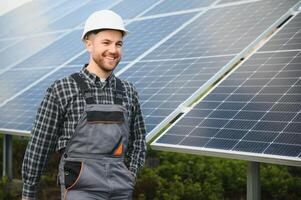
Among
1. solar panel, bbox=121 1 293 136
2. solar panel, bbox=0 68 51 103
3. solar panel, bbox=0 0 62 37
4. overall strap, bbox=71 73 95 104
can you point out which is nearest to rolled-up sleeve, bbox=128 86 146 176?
overall strap, bbox=71 73 95 104

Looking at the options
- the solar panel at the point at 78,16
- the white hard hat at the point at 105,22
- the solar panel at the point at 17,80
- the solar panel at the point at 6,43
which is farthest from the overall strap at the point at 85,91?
the solar panel at the point at 6,43

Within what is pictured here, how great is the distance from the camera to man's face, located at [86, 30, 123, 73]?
11.9 ft

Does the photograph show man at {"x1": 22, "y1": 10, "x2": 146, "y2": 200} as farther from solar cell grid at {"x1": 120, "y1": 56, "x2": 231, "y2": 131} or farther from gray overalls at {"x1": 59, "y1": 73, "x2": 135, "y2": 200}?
solar cell grid at {"x1": 120, "y1": 56, "x2": 231, "y2": 131}

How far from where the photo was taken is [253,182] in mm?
6258

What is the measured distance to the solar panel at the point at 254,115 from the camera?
5.56 meters

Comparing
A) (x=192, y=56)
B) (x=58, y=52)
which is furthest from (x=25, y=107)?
(x=192, y=56)

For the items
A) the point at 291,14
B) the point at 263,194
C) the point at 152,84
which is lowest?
the point at 263,194

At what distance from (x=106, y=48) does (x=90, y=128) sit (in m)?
0.56

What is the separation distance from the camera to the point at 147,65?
28.8ft

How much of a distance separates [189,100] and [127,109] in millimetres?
3221

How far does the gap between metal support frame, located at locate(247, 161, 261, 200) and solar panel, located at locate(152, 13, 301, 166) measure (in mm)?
568

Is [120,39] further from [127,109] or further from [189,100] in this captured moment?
[189,100]

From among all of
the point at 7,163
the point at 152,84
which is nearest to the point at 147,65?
the point at 152,84

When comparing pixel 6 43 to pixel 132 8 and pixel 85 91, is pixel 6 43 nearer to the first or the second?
pixel 132 8
